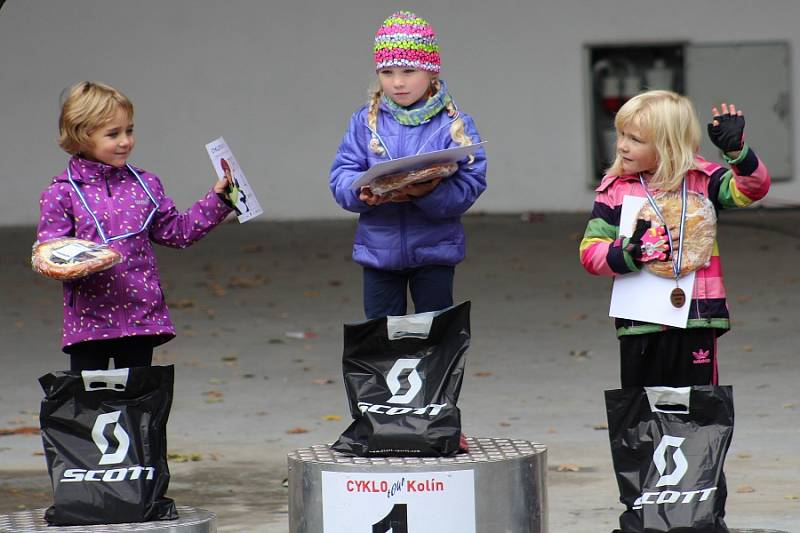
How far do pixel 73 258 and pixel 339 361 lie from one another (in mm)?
4857

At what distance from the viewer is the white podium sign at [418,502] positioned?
14.2ft

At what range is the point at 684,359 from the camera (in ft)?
14.9

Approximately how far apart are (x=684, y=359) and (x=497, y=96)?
12552 millimetres

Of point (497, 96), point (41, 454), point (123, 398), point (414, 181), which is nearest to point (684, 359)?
point (414, 181)

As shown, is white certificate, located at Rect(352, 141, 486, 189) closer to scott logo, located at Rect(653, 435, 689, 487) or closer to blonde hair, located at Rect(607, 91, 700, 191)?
blonde hair, located at Rect(607, 91, 700, 191)

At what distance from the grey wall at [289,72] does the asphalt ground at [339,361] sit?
1.54 metres

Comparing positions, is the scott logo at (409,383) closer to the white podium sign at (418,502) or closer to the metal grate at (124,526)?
the white podium sign at (418,502)

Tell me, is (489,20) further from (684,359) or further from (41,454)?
(684,359)

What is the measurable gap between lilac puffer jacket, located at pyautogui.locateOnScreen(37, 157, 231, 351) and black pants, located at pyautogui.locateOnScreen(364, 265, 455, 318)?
2.28 feet

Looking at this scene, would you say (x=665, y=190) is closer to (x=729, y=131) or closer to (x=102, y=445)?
(x=729, y=131)

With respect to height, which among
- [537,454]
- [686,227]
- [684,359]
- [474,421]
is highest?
[686,227]

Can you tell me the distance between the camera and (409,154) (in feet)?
15.5

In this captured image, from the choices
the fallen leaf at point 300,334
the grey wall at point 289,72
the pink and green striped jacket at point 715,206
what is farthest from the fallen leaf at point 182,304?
the pink and green striped jacket at point 715,206

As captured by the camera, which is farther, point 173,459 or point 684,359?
point 173,459
